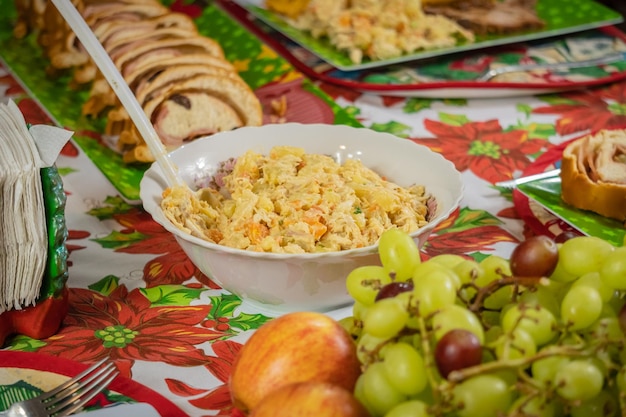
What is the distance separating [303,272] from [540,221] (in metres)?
0.54

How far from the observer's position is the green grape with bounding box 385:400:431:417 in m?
0.69

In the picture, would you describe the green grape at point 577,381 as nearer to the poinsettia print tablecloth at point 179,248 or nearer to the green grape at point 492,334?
the green grape at point 492,334

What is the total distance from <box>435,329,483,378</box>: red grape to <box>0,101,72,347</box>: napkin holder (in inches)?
23.4

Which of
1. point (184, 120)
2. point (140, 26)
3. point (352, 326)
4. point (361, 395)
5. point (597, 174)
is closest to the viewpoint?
point (361, 395)

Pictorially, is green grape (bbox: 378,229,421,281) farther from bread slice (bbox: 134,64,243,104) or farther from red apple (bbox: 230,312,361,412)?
bread slice (bbox: 134,64,243,104)

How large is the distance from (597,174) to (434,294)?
0.81 meters

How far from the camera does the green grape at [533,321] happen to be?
2.35 feet

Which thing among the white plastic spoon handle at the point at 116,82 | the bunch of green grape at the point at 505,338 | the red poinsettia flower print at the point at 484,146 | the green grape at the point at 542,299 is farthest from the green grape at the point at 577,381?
the red poinsettia flower print at the point at 484,146

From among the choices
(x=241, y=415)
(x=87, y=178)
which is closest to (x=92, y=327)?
(x=241, y=415)

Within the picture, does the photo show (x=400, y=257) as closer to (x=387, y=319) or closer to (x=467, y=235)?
(x=387, y=319)

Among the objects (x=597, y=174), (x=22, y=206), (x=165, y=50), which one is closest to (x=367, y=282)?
(x=22, y=206)

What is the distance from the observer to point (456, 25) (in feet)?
7.37

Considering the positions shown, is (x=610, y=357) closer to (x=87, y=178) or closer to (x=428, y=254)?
(x=428, y=254)

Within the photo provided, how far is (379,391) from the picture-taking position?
0.74 meters
